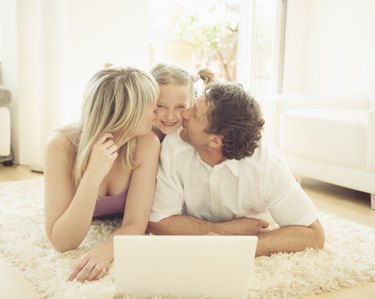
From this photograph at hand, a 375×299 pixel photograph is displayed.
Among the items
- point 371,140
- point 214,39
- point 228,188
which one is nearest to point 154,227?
point 228,188

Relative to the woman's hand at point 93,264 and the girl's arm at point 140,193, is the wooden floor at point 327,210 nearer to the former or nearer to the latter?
the woman's hand at point 93,264

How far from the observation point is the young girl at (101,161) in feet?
4.63

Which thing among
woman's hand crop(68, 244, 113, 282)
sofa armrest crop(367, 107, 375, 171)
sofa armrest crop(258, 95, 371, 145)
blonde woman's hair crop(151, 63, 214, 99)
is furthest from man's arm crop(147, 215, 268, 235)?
sofa armrest crop(258, 95, 371, 145)

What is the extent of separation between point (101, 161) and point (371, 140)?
1.42 meters

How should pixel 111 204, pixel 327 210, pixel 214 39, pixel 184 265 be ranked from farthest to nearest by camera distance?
pixel 214 39 → pixel 327 210 → pixel 111 204 → pixel 184 265

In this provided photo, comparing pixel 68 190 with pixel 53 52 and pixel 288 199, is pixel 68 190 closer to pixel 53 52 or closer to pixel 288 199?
pixel 288 199

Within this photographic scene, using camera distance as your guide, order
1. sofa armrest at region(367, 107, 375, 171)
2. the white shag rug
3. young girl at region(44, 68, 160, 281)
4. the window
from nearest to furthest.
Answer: the white shag rug → young girl at region(44, 68, 160, 281) → sofa armrest at region(367, 107, 375, 171) → the window

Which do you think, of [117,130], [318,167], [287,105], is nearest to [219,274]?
[117,130]

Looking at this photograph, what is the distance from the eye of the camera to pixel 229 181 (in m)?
1.55

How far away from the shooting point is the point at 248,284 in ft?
4.01

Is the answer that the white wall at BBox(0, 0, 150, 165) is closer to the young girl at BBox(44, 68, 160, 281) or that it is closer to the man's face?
the young girl at BBox(44, 68, 160, 281)

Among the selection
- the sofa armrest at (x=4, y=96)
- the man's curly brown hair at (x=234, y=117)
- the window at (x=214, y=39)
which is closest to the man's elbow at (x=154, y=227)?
the man's curly brown hair at (x=234, y=117)

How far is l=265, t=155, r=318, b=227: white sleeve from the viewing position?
149 cm

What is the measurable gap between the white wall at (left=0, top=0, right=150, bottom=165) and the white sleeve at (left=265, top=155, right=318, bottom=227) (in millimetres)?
1811
